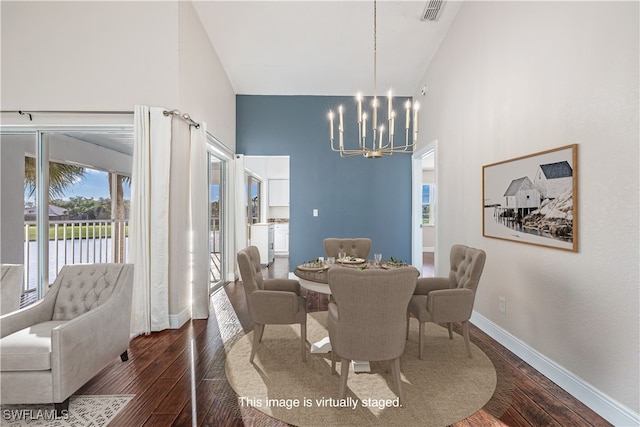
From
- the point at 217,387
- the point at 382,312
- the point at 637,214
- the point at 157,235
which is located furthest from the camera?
the point at 157,235

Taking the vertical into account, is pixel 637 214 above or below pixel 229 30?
below

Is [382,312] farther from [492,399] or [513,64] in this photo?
[513,64]

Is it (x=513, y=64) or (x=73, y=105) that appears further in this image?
(x=73, y=105)

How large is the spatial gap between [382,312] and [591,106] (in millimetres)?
1888

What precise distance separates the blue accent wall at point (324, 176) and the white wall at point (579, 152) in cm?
207

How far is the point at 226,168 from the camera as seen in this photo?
5262mm

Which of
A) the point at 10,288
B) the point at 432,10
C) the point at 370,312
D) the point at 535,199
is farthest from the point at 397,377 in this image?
the point at 432,10

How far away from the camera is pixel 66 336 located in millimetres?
1836

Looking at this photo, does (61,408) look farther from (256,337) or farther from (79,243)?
(79,243)

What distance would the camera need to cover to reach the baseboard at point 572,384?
1737mm

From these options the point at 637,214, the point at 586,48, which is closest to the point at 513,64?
the point at 586,48

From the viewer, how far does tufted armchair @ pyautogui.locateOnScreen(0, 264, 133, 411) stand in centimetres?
180

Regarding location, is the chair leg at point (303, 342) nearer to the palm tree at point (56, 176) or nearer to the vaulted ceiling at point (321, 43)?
the palm tree at point (56, 176)

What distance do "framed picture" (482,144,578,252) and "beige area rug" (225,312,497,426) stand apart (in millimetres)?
1135
